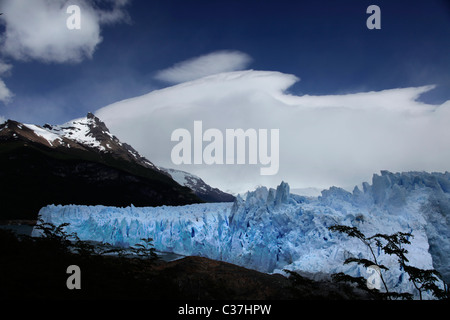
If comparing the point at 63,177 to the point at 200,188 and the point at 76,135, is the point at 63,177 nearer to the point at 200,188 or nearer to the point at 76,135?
the point at 76,135

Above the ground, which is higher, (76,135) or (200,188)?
(76,135)

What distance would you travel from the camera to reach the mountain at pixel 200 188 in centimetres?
16075

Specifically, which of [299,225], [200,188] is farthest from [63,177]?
[200,188]

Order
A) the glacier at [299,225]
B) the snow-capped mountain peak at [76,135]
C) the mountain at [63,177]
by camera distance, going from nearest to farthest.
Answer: the glacier at [299,225] < the mountain at [63,177] < the snow-capped mountain peak at [76,135]

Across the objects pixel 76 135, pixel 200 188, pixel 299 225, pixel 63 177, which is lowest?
pixel 299 225

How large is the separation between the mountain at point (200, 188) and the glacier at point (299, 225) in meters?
127

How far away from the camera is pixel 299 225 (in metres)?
19.1

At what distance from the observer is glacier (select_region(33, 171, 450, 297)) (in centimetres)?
1534

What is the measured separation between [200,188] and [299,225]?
6083 inches

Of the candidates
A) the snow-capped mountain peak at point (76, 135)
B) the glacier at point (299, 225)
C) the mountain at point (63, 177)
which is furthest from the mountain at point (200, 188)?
the glacier at point (299, 225)

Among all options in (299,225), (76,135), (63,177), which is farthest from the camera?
(76,135)

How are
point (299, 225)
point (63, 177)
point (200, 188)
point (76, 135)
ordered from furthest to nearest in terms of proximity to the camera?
point (200, 188)
point (76, 135)
point (63, 177)
point (299, 225)

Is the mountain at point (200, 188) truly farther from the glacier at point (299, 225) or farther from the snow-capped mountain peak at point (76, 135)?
the glacier at point (299, 225)

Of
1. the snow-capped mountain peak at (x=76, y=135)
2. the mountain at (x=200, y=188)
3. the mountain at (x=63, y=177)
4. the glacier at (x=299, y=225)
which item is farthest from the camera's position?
the mountain at (x=200, y=188)
